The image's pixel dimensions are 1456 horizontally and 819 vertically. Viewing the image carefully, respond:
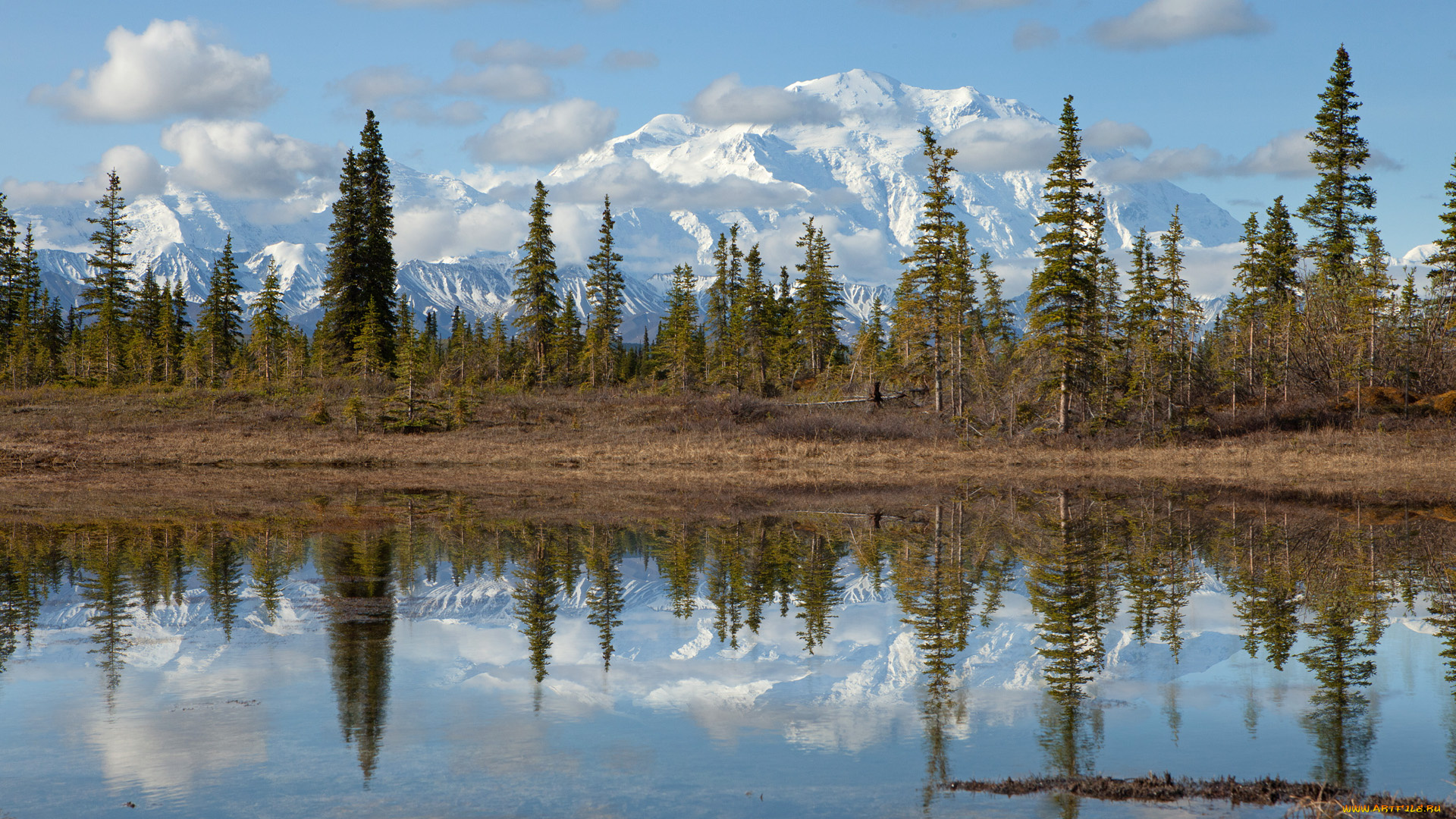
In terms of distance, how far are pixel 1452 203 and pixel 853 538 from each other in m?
38.5

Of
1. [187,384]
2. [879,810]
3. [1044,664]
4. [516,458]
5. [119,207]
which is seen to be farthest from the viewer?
[119,207]

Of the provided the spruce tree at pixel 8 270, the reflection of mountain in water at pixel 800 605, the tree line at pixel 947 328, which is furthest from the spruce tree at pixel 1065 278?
the spruce tree at pixel 8 270

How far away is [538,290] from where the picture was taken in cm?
6969

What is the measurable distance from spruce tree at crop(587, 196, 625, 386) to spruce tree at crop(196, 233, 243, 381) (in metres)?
24.5

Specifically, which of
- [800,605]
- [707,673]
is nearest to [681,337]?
[800,605]

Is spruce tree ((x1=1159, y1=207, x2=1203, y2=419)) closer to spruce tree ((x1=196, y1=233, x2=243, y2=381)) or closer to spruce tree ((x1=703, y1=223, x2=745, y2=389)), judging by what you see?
spruce tree ((x1=703, y1=223, x2=745, y2=389))

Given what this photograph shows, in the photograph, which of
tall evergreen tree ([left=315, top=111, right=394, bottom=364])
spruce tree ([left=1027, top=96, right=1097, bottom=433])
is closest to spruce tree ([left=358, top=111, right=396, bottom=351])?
tall evergreen tree ([left=315, top=111, right=394, bottom=364])

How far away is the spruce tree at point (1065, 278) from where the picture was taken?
4331cm

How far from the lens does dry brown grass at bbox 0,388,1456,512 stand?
3206 centimetres

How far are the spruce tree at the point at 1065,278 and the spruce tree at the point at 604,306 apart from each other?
35.5 m

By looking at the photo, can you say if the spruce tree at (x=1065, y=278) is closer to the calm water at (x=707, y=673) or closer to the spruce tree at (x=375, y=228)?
the calm water at (x=707, y=673)

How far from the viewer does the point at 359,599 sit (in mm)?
14898

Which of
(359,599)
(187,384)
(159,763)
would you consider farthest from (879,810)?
(187,384)

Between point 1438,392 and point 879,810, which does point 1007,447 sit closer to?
point 1438,392
